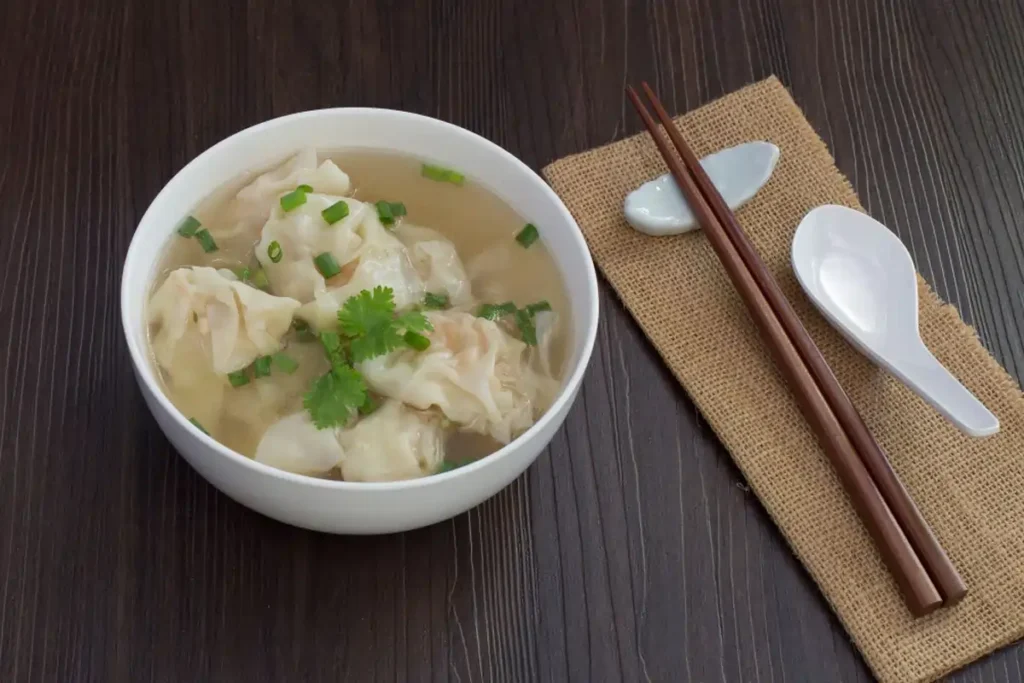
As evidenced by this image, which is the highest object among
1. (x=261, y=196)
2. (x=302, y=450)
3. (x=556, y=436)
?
(x=261, y=196)

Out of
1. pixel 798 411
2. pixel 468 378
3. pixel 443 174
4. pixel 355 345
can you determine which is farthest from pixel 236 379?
pixel 798 411

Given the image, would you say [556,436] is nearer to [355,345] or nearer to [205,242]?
[355,345]

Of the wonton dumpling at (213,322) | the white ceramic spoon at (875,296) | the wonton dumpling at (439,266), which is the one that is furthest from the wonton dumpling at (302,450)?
the white ceramic spoon at (875,296)

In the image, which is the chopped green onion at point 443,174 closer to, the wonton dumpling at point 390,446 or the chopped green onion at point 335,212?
the chopped green onion at point 335,212

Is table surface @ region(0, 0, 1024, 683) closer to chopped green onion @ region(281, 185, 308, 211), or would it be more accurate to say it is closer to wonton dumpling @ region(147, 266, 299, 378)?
wonton dumpling @ region(147, 266, 299, 378)

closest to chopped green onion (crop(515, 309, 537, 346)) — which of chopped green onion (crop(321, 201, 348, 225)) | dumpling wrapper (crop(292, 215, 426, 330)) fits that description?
dumpling wrapper (crop(292, 215, 426, 330))
